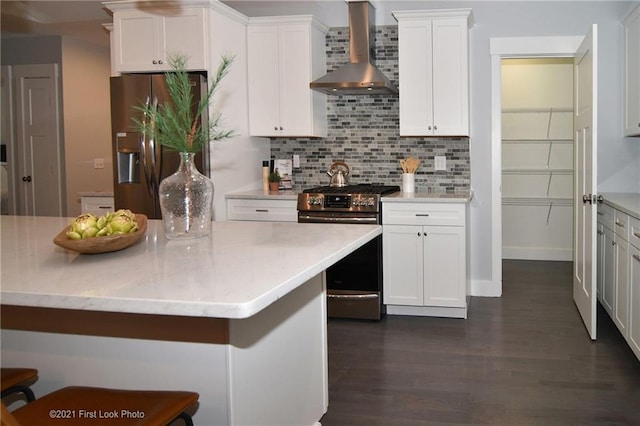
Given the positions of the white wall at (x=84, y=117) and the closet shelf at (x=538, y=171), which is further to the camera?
the closet shelf at (x=538, y=171)

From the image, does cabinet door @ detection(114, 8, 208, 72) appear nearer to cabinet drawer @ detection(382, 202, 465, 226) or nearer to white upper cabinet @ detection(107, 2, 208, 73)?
white upper cabinet @ detection(107, 2, 208, 73)

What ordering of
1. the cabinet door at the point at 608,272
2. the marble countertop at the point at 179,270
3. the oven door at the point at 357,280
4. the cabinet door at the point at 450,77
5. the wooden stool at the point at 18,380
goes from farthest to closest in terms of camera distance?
the cabinet door at the point at 450,77, the oven door at the point at 357,280, the cabinet door at the point at 608,272, the wooden stool at the point at 18,380, the marble countertop at the point at 179,270

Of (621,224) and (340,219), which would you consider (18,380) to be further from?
(621,224)

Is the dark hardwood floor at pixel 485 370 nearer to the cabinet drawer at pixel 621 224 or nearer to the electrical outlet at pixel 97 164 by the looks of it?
the cabinet drawer at pixel 621 224

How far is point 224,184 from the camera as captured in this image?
4.94 m

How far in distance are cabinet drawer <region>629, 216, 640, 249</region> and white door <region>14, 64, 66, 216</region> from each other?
544cm

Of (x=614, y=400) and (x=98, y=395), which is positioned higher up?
(x=98, y=395)

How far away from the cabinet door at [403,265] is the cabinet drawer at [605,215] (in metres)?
1.22

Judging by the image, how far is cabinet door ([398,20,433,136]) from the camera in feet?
16.1

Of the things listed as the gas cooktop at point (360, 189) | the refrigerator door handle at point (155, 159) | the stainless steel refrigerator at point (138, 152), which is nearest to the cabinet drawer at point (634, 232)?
the gas cooktop at point (360, 189)

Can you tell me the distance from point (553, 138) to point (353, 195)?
3366 millimetres

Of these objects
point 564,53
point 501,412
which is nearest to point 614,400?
point 501,412

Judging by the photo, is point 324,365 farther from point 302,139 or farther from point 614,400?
point 302,139

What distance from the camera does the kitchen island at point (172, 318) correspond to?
1589 millimetres
